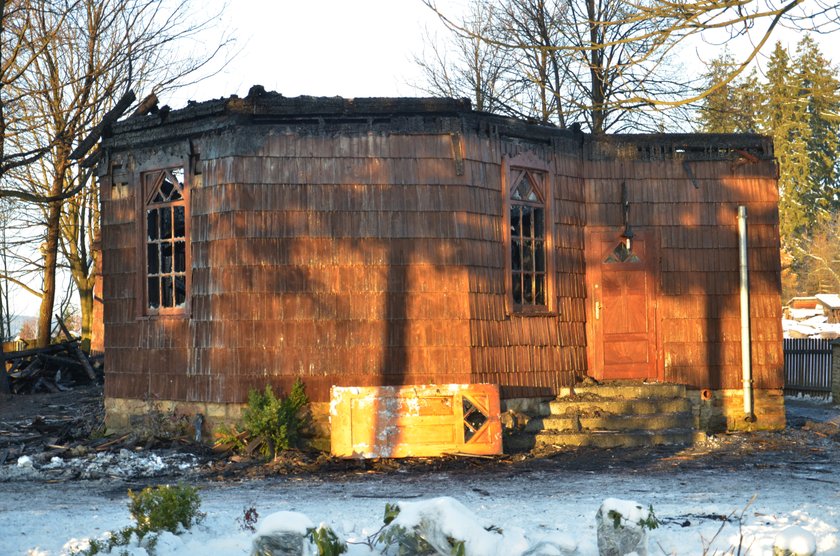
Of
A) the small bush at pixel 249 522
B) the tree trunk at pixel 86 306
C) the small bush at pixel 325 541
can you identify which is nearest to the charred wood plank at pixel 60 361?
the tree trunk at pixel 86 306

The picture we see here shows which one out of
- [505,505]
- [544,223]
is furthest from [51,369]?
[505,505]

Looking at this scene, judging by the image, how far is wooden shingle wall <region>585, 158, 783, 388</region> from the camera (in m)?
14.8

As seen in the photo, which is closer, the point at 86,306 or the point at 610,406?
the point at 610,406

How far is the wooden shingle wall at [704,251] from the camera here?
14.8m

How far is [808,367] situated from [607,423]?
472 inches

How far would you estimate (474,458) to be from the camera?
1212 cm

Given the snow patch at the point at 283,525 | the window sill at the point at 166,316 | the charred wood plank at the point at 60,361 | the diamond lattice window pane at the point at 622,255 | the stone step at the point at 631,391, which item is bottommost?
the snow patch at the point at 283,525

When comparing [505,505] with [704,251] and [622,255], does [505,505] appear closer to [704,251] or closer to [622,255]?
[622,255]

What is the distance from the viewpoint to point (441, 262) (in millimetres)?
12883

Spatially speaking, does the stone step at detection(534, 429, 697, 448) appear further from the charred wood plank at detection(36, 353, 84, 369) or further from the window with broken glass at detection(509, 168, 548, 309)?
the charred wood plank at detection(36, 353, 84, 369)

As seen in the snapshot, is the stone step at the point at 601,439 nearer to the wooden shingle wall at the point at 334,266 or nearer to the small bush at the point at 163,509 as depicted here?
the wooden shingle wall at the point at 334,266

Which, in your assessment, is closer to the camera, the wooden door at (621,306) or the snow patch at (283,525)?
the snow patch at (283,525)

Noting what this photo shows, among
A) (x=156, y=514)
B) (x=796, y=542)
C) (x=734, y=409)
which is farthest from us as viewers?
(x=734, y=409)

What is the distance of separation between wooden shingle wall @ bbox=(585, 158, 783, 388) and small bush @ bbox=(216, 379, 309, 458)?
5.27 metres
